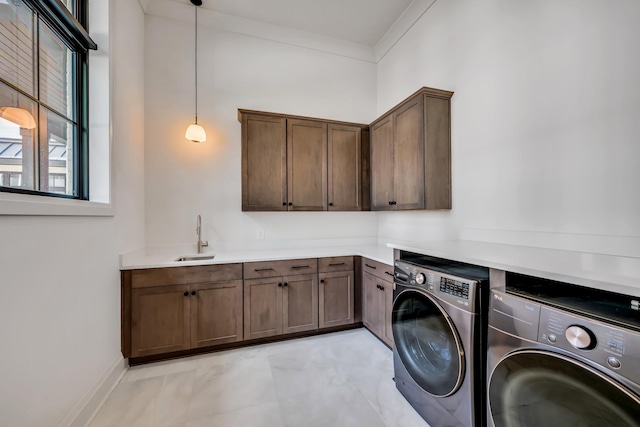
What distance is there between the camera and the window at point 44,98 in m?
1.23

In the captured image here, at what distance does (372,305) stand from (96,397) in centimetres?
217

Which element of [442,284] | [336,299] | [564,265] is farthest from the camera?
[336,299]

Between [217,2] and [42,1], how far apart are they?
5.60 feet

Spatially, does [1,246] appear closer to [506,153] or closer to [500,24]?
[506,153]

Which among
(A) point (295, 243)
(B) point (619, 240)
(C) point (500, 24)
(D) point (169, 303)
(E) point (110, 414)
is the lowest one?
(E) point (110, 414)

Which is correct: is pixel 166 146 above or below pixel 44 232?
above

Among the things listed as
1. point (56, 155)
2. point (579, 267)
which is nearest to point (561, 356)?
point (579, 267)

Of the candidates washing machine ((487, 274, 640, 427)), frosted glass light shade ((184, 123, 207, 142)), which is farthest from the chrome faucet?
washing machine ((487, 274, 640, 427))

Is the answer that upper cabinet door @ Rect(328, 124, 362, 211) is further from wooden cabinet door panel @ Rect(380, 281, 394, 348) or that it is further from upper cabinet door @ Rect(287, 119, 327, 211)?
wooden cabinet door panel @ Rect(380, 281, 394, 348)

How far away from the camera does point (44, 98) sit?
1479 mm

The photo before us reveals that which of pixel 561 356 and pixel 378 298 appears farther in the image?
pixel 378 298

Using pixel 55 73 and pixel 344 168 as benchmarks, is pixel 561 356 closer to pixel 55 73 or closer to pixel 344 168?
pixel 344 168

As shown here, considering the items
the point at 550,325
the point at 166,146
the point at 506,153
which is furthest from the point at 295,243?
the point at 550,325

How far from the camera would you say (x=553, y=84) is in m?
1.55
